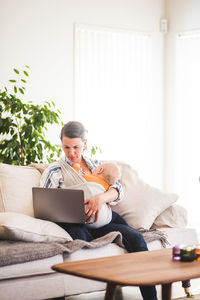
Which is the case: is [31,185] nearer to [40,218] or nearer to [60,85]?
[40,218]

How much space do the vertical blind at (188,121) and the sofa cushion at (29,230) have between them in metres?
2.78

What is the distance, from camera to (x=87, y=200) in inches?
126

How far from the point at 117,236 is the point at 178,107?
2807 mm

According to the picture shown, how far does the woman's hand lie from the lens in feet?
10.4

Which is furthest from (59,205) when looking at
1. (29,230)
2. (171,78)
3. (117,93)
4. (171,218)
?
(171,78)

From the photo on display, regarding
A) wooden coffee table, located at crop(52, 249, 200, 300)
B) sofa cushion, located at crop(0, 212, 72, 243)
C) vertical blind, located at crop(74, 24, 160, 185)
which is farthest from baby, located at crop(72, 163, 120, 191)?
vertical blind, located at crop(74, 24, 160, 185)

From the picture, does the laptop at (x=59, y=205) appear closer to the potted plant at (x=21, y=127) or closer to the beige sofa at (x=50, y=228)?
Result: the beige sofa at (x=50, y=228)

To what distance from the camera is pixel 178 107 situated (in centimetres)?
577

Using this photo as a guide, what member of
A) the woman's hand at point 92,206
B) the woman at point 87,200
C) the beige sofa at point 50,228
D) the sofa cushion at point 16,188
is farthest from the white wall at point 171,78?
the woman's hand at point 92,206

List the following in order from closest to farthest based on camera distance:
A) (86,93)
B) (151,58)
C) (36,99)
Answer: (36,99), (86,93), (151,58)

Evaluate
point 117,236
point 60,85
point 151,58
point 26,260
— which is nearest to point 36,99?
point 60,85

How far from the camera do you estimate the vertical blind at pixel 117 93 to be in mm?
5422

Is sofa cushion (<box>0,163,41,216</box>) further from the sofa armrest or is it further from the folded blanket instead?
the sofa armrest

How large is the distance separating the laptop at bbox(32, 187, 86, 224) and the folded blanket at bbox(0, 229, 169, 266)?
0.15 m
